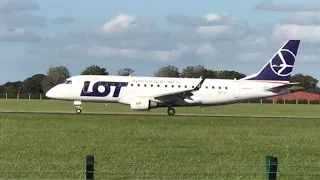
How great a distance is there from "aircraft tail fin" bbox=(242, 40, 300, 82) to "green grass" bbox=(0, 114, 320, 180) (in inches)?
767

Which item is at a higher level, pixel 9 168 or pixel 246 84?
pixel 246 84

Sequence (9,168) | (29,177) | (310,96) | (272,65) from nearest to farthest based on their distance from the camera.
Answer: (29,177)
(9,168)
(272,65)
(310,96)

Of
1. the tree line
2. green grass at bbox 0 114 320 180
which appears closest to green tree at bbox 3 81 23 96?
the tree line

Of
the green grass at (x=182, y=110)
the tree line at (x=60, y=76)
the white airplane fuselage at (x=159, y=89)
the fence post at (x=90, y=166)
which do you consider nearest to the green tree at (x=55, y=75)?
the tree line at (x=60, y=76)

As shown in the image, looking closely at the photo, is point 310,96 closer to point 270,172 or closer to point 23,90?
point 23,90

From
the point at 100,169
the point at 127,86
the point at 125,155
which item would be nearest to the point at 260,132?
the point at 125,155

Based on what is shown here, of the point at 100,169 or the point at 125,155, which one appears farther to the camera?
the point at 125,155

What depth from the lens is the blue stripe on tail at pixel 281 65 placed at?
57.1 meters

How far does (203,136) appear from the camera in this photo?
1195 inches

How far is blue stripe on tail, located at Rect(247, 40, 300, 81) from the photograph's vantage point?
57.1 m

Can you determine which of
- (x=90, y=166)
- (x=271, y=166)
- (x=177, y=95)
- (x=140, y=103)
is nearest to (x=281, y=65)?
(x=177, y=95)

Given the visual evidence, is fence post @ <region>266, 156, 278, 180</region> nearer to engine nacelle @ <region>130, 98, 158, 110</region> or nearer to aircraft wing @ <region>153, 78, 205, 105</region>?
engine nacelle @ <region>130, 98, 158, 110</region>

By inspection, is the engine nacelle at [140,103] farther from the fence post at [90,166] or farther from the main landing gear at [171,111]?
the fence post at [90,166]

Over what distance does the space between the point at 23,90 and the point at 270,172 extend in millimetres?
138622
